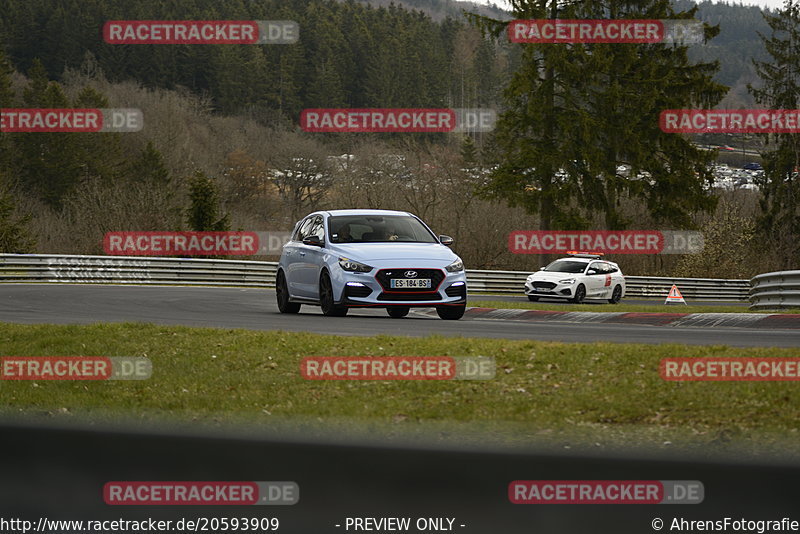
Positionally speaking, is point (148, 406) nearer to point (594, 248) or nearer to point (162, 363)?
point (162, 363)

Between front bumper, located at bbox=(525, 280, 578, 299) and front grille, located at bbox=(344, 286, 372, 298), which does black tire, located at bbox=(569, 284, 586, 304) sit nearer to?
front bumper, located at bbox=(525, 280, 578, 299)

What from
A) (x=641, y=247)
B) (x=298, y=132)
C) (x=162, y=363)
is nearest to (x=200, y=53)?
(x=298, y=132)

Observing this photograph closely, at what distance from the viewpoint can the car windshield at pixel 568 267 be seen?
34156 millimetres

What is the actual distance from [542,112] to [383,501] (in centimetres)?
4441

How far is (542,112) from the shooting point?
4797cm

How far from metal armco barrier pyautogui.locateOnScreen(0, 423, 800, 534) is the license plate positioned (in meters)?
11.2

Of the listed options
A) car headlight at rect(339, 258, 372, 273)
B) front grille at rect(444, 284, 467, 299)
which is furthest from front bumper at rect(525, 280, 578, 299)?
car headlight at rect(339, 258, 372, 273)

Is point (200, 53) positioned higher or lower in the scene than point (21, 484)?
higher

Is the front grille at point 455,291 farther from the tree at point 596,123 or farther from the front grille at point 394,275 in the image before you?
the tree at point 596,123

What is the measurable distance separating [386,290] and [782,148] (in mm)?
57764

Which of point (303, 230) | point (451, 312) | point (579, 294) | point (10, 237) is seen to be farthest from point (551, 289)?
point (10, 237)

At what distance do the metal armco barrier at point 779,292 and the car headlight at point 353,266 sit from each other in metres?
10.4

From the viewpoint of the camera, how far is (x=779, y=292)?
22.8 meters

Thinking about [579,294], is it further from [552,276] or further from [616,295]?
[616,295]
